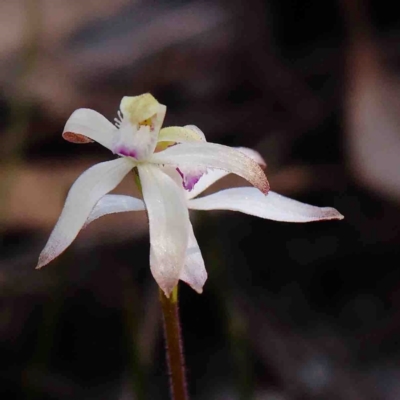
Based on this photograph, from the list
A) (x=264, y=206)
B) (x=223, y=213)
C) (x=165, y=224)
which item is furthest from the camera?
(x=223, y=213)

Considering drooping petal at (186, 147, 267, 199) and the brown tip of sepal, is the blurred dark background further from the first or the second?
the brown tip of sepal

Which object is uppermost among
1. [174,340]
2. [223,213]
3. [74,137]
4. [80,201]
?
[223,213]

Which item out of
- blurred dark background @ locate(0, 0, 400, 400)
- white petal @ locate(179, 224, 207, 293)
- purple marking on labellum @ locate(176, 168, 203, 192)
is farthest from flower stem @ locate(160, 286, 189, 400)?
blurred dark background @ locate(0, 0, 400, 400)

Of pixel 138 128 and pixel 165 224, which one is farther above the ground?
pixel 138 128

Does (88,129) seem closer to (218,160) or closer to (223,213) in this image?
(218,160)

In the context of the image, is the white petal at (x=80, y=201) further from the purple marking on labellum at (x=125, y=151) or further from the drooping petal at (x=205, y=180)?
the drooping petal at (x=205, y=180)

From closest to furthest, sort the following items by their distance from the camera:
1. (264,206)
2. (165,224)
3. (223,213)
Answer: (165,224) < (264,206) < (223,213)

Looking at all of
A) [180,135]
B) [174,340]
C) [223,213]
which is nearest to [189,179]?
[180,135]
